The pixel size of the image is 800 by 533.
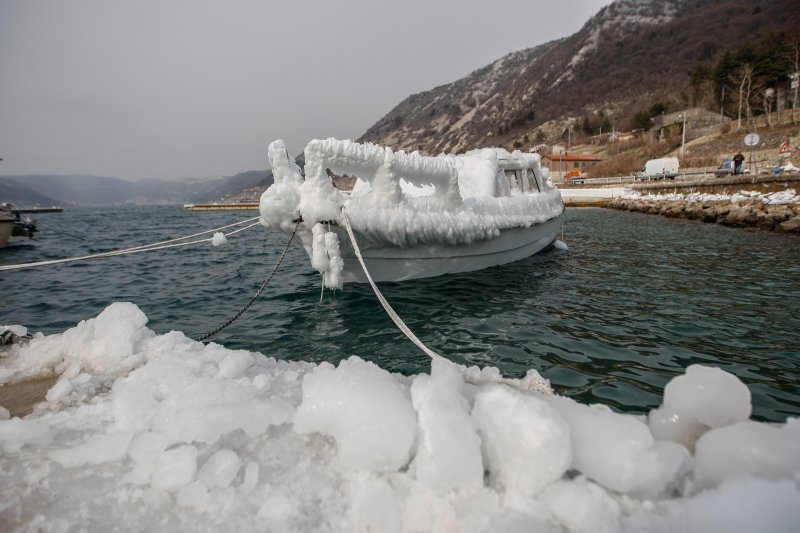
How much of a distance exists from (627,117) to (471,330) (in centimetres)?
9583

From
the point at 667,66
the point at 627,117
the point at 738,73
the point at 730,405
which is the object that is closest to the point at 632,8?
the point at 667,66

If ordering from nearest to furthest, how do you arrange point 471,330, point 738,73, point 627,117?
point 471,330, point 738,73, point 627,117

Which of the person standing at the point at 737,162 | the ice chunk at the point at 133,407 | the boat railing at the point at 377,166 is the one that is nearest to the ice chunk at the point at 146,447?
the ice chunk at the point at 133,407

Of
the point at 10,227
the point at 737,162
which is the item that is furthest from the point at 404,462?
the point at 737,162

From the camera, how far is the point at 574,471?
5.01ft

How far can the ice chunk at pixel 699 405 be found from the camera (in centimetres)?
152

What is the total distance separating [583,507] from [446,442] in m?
0.51

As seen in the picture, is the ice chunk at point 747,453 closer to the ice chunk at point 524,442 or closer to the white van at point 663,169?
the ice chunk at point 524,442

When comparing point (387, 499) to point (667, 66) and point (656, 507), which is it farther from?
point (667, 66)

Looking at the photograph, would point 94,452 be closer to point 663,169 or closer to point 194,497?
point 194,497

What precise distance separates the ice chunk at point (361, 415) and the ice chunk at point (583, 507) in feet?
1.87

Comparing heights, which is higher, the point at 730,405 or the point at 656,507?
the point at 730,405

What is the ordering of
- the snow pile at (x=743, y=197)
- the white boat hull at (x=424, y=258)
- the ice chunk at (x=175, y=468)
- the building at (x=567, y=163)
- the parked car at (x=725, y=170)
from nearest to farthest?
1. the ice chunk at (x=175, y=468)
2. the white boat hull at (x=424, y=258)
3. the snow pile at (x=743, y=197)
4. the parked car at (x=725, y=170)
5. the building at (x=567, y=163)

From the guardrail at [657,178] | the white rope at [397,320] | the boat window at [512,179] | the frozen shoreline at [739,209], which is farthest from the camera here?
the guardrail at [657,178]
